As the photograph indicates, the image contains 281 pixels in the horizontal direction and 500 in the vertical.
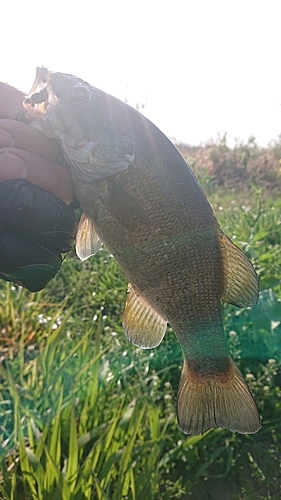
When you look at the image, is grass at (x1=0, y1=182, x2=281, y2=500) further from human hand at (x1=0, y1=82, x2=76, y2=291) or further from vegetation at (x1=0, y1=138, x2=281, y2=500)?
human hand at (x1=0, y1=82, x2=76, y2=291)

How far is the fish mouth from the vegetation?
1159mm

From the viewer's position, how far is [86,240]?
167 centimetres

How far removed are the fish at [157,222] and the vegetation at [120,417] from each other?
609mm

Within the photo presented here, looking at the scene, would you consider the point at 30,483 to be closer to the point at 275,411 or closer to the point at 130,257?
the point at 130,257

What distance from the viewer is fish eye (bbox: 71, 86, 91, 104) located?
4.84 ft

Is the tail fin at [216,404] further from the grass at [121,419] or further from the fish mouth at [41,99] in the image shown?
the fish mouth at [41,99]

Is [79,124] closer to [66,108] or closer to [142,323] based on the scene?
[66,108]

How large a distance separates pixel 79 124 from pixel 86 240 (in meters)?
0.41

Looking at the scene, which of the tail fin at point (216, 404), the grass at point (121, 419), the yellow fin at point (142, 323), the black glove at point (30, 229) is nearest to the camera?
the black glove at point (30, 229)

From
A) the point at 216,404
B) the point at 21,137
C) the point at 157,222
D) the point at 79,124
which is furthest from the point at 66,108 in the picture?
the point at 216,404

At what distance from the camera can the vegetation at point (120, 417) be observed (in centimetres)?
196

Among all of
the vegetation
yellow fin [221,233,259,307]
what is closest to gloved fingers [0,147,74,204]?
yellow fin [221,233,259,307]

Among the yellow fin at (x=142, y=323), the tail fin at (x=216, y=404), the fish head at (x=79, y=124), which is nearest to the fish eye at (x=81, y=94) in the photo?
the fish head at (x=79, y=124)

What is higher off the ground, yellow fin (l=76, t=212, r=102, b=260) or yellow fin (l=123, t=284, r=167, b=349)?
yellow fin (l=76, t=212, r=102, b=260)
